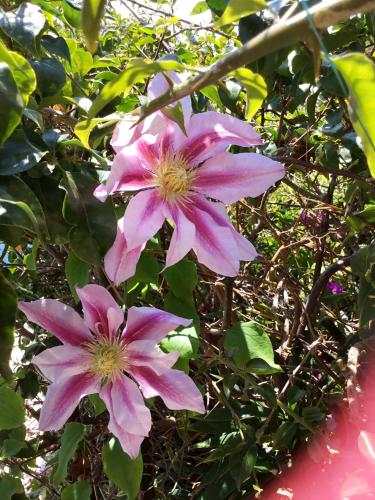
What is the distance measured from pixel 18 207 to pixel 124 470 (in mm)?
367

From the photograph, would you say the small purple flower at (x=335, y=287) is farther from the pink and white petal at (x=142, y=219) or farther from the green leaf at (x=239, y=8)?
the green leaf at (x=239, y=8)

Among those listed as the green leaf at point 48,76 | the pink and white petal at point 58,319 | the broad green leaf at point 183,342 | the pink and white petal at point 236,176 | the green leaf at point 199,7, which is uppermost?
the green leaf at point 199,7

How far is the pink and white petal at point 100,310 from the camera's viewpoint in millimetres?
597

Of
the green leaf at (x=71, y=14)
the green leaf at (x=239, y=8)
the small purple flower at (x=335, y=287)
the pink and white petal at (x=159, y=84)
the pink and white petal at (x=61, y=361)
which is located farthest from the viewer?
the small purple flower at (x=335, y=287)

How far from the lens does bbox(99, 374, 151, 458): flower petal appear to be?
0.59m

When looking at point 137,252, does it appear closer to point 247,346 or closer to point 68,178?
point 68,178

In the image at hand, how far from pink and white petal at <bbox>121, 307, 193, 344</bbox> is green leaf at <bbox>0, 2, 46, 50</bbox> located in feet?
0.87

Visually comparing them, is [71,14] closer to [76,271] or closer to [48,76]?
[48,76]

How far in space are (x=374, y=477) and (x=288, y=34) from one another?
0.48 m

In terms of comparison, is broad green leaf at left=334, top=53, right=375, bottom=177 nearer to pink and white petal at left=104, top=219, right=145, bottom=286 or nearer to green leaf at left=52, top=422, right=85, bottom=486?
pink and white petal at left=104, top=219, right=145, bottom=286

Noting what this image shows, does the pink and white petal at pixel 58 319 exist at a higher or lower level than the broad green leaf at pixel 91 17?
lower

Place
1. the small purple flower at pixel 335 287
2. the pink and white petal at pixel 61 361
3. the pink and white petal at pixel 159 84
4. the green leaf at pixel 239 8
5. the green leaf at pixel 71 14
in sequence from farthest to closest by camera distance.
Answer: the small purple flower at pixel 335 287 → the green leaf at pixel 71 14 → the pink and white petal at pixel 61 361 → the pink and white petal at pixel 159 84 → the green leaf at pixel 239 8

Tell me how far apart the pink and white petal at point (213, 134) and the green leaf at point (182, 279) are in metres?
0.12

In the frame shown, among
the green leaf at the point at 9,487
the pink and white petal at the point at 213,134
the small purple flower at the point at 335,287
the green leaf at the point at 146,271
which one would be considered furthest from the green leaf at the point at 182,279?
the small purple flower at the point at 335,287
